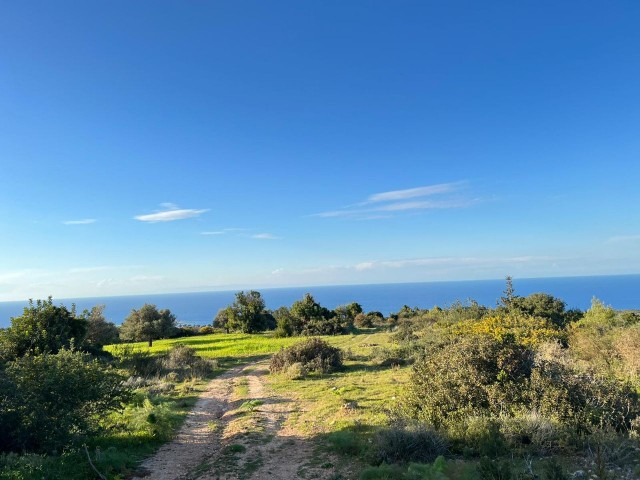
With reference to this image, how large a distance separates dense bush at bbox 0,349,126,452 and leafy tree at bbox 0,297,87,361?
5585 millimetres

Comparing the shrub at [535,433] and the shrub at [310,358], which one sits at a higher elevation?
the shrub at [535,433]

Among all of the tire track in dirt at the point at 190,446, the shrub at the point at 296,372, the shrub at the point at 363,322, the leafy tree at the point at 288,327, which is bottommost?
the shrub at the point at 363,322

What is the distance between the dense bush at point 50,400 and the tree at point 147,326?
3558 centimetres

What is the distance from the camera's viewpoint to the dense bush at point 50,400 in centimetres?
955

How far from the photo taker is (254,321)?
5519cm

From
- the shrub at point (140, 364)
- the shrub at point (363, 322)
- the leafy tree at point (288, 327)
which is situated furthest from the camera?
the shrub at point (363, 322)

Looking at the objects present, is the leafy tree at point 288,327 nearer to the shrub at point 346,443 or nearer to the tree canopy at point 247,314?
the tree canopy at point 247,314

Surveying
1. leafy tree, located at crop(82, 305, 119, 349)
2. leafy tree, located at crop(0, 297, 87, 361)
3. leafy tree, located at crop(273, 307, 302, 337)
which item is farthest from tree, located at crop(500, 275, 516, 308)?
leafy tree, located at crop(82, 305, 119, 349)

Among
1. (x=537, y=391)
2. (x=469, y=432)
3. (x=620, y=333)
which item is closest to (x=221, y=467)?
(x=469, y=432)

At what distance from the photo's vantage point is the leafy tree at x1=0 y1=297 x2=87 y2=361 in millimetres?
17011

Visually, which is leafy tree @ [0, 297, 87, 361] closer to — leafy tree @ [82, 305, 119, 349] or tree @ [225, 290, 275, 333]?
leafy tree @ [82, 305, 119, 349]

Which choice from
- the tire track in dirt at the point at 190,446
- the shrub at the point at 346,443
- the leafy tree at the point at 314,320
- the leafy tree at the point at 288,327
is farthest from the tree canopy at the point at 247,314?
the shrub at the point at 346,443

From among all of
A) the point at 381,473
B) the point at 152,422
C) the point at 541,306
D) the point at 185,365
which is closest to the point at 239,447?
the point at 152,422

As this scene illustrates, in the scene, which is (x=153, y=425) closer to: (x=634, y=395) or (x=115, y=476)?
(x=115, y=476)
